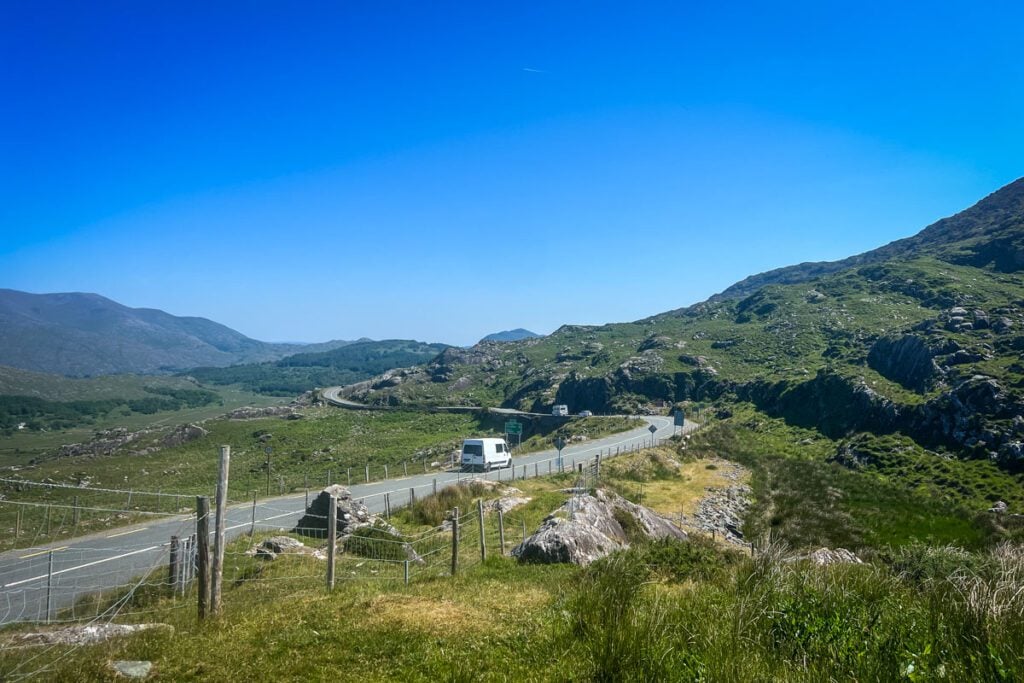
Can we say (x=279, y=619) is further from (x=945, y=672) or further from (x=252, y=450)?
(x=252, y=450)

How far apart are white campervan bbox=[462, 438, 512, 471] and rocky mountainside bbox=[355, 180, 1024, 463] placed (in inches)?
1506

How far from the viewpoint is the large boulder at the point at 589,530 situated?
42.8ft

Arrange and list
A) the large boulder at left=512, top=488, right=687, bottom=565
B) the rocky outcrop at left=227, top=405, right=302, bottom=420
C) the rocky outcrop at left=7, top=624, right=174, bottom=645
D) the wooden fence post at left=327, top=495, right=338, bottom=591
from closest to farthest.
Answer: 1. the rocky outcrop at left=7, top=624, right=174, bottom=645
2. the wooden fence post at left=327, top=495, right=338, bottom=591
3. the large boulder at left=512, top=488, right=687, bottom=565
4. the rocky outcrop at left=227, top=405, right=302, bottom=420

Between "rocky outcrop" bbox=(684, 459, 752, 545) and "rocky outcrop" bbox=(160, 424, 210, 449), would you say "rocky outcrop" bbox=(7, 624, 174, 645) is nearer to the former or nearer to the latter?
"rocky outcrop" bbox=(684, 459, 752, 545)

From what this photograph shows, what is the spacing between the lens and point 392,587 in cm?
1112

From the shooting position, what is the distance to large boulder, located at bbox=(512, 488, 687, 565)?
13.0 m

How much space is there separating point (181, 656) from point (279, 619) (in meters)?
1.69

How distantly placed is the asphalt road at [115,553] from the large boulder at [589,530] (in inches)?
308

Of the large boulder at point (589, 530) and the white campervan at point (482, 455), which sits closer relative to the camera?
the large boulder at point (589, 530)

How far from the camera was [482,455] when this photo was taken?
133ft

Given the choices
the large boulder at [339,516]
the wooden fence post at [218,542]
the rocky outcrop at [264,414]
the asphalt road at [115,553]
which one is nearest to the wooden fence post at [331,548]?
the wooden fence post at [218,542]

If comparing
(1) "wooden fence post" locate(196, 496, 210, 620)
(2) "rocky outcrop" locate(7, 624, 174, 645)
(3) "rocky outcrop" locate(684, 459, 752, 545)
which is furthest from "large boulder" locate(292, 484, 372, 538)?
(3) "rocky outcrop" locate(684, 459, 752, 545)

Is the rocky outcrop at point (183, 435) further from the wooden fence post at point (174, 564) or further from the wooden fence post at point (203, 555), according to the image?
the wooden fence post at point (203, 555)

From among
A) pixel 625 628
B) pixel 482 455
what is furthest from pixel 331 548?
pixel 482 455
